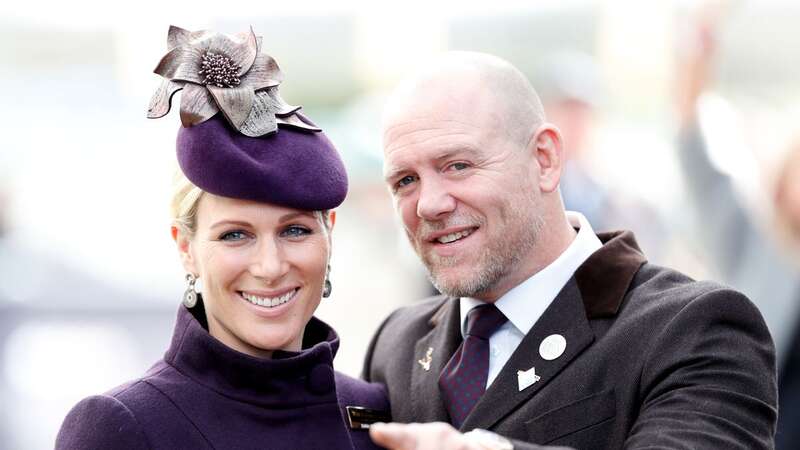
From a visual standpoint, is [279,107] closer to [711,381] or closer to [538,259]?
[538,259]

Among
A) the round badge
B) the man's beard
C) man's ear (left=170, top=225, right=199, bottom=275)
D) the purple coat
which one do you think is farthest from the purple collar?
the round badge

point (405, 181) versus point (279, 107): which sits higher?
point (279, 107)

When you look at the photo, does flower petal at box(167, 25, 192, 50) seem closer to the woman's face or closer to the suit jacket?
the woman's face

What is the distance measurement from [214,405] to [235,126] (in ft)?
2.14

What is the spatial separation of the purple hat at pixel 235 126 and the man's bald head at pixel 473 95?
510 millimetres

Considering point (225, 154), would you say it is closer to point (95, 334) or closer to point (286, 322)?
point (286, 322)

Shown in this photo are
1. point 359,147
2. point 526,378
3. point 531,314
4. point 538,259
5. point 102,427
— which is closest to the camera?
point 102,427

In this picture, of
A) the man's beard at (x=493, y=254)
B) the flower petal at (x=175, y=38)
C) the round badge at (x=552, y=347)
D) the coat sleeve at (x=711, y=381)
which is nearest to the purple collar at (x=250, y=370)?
the man's beard at (x=493, y=254)

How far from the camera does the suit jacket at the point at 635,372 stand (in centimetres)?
294

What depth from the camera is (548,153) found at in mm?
3654

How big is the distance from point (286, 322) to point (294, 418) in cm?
23

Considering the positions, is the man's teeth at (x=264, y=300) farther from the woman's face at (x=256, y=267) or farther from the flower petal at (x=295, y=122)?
the flower petal at (x=295, y=122)

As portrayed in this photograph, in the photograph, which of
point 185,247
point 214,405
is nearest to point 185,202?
point 185,247

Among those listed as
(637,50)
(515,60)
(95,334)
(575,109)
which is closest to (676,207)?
(637,50)
